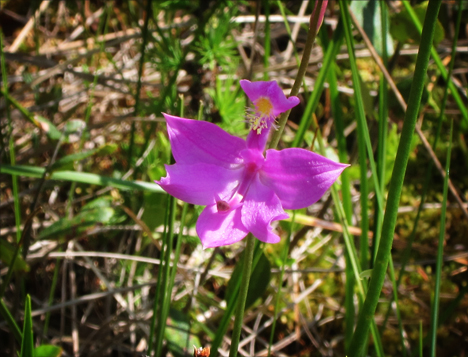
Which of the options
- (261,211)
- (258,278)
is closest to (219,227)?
(261,211)

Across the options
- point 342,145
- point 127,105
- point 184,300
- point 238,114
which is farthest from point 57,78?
point 342,145

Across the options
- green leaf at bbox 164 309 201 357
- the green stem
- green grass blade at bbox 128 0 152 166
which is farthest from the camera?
green grass blade at bbox 128 0 152 166

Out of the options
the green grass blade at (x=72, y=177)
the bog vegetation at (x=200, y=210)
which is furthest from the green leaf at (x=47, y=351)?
the green grass blade at (x=72, y=177)

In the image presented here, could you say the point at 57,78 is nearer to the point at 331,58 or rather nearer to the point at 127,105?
the point at 127,105

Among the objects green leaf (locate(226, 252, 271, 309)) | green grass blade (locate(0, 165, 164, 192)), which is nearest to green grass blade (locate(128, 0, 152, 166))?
green grass blade (locate(0, 165, 164, 192))

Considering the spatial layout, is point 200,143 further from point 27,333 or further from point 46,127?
point 46,127

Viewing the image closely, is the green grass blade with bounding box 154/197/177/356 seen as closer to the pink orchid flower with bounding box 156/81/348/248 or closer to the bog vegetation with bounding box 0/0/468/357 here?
the bog vegetation with bounding box 0/0/468/357

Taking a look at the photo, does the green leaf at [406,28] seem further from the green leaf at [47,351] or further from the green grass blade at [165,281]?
the green leaf at [47,351]
